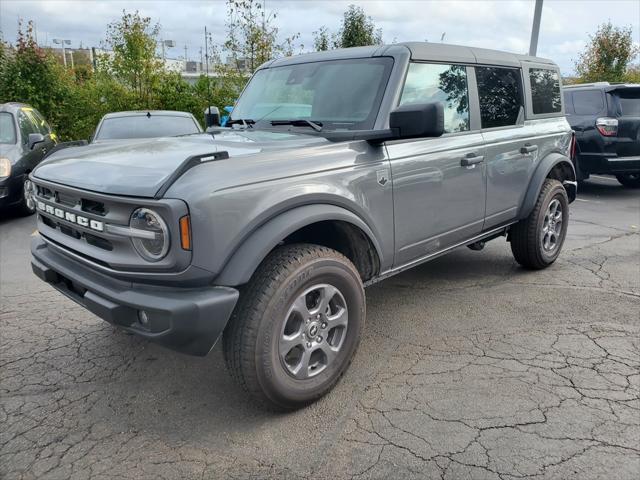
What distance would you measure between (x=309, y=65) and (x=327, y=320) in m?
1.98

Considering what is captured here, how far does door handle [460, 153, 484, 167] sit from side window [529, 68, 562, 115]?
52.0 inches

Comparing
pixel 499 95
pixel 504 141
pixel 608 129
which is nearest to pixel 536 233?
pixel 504 141

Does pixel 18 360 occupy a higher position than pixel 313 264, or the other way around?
pixel 313 264

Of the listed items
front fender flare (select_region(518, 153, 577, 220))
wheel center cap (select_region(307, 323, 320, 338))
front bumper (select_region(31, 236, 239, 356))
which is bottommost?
wheel center cap (select_region(307, 323, 320, 338))

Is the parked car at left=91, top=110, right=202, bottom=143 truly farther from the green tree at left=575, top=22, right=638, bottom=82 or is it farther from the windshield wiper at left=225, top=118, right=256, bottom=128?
the green tree at left=575, top=22, right=638, bottom=82

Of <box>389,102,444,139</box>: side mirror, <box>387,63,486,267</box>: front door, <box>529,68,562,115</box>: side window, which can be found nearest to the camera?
<box>389,102,444,139</box>: side mirror

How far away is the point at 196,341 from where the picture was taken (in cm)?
247

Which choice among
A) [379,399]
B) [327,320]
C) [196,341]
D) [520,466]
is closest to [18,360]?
[196,341]

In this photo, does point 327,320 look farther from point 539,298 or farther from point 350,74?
point 539,298

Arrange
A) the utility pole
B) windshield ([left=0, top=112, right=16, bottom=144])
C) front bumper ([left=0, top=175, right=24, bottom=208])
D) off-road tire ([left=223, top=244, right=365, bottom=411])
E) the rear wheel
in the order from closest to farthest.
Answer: off-road tire ([left=223, top=244, right=365, bottom=411]) < front bumper ([left=0, top=175, right=24, bottom=208]) < windshield ([left=0, top=112, right=16, bottom=144]) < the rear wheel < the utility pole

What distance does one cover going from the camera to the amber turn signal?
2367 millimetres

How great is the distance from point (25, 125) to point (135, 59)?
16.3 feet

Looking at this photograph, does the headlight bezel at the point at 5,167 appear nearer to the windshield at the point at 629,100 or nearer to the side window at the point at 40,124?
the side window at the point at 40,124

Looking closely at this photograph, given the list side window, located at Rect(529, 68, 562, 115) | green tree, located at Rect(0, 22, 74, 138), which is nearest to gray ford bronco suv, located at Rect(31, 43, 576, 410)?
side window, located at Rect(529, 68, 562, 115)
